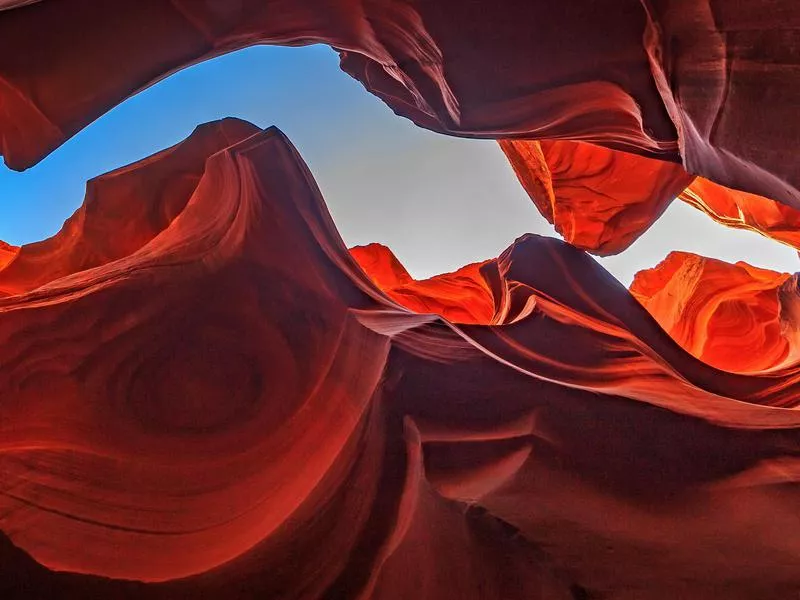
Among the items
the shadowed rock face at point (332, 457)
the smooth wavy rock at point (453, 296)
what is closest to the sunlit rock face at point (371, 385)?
the shadowed rock face at point (332, 457)

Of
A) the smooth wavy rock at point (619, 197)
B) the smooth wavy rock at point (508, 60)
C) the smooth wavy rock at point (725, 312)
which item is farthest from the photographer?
the smooth wavy rock at point (725, 312)

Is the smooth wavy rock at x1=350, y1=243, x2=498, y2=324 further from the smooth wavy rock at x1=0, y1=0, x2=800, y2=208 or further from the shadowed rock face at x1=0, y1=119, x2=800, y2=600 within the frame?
the shadowed rock face at x1=0, y1=119, x2=800, y2=600

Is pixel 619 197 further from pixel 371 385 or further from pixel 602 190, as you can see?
pixel 371 385

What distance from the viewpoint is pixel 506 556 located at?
2578 millimetres

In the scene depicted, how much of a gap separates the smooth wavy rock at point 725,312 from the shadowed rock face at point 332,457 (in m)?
4.14

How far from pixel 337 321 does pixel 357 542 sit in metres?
1.35

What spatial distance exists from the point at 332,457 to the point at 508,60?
8.27 ft

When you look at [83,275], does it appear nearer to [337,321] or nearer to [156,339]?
[156,339]

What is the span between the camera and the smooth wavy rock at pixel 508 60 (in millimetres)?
2387

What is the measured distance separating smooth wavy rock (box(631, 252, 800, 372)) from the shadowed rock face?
163 inches

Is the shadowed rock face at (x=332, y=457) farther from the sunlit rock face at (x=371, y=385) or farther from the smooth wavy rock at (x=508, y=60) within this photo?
the smooth wavy rock at (x=508, y=60)

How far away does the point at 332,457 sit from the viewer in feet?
8.96

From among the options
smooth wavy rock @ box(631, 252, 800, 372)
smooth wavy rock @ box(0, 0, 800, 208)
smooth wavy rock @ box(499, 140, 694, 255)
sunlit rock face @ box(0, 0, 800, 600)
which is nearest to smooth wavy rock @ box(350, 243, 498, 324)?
smooth wavy rock @ box(499, 140, 694, 255)

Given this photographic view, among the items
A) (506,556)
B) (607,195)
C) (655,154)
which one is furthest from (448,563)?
(607,195)
